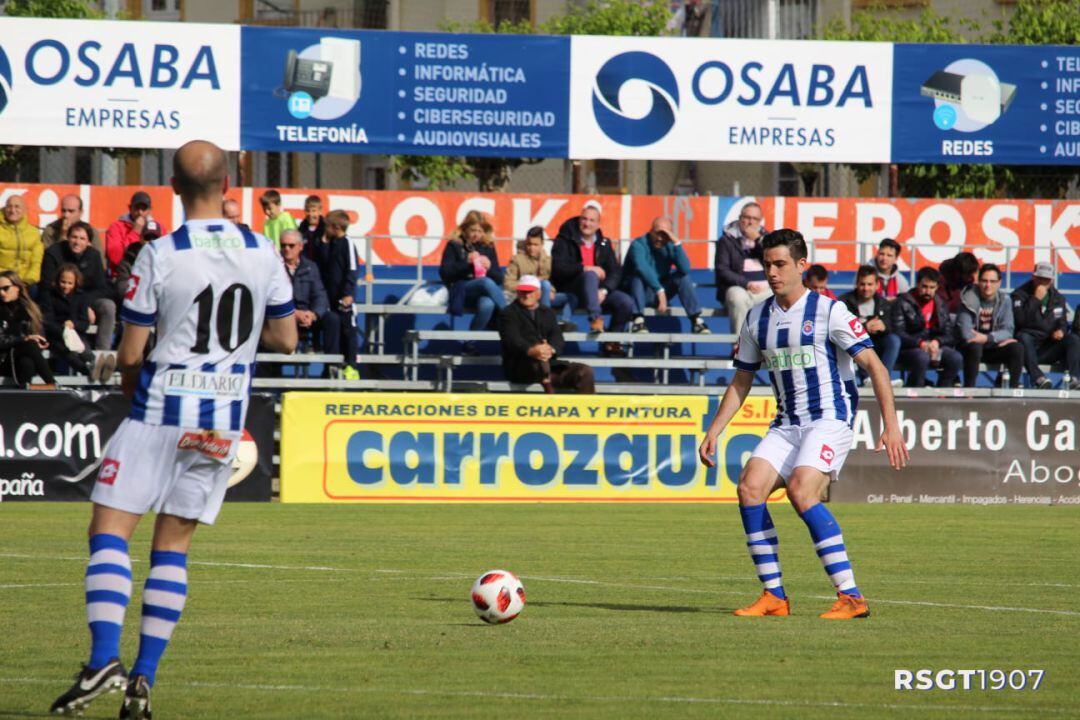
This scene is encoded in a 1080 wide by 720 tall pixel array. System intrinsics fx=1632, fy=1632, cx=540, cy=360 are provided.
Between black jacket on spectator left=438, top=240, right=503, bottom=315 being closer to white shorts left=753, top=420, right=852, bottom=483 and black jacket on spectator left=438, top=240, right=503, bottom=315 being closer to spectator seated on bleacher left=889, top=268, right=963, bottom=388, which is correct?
spectator seated on bleacher left=889, top=268, right=963, bottom=388

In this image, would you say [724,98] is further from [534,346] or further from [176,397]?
[176,397]

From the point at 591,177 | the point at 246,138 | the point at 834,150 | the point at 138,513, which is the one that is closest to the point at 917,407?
the point at 834,150

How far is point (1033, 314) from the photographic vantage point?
72.9ft

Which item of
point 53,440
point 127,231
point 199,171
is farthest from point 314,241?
point 199,171

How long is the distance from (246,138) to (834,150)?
8.67m

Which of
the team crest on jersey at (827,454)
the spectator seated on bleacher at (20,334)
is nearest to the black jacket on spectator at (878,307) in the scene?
the spectator seated on bleacher at (20,334)

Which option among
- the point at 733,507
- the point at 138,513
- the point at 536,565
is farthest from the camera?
the point at 733,507

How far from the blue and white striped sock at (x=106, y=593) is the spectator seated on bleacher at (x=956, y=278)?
1705 centimetres

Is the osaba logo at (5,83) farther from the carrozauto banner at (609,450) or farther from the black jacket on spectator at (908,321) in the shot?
the black jacket on spectator at (908,321)

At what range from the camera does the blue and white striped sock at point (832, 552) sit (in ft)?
31.1

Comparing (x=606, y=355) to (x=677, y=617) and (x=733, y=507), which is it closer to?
(x=733, y=507)

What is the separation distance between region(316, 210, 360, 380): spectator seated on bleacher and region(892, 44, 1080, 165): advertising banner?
880 cm

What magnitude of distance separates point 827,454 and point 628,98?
49.6 ft

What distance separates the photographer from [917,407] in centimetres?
1984
